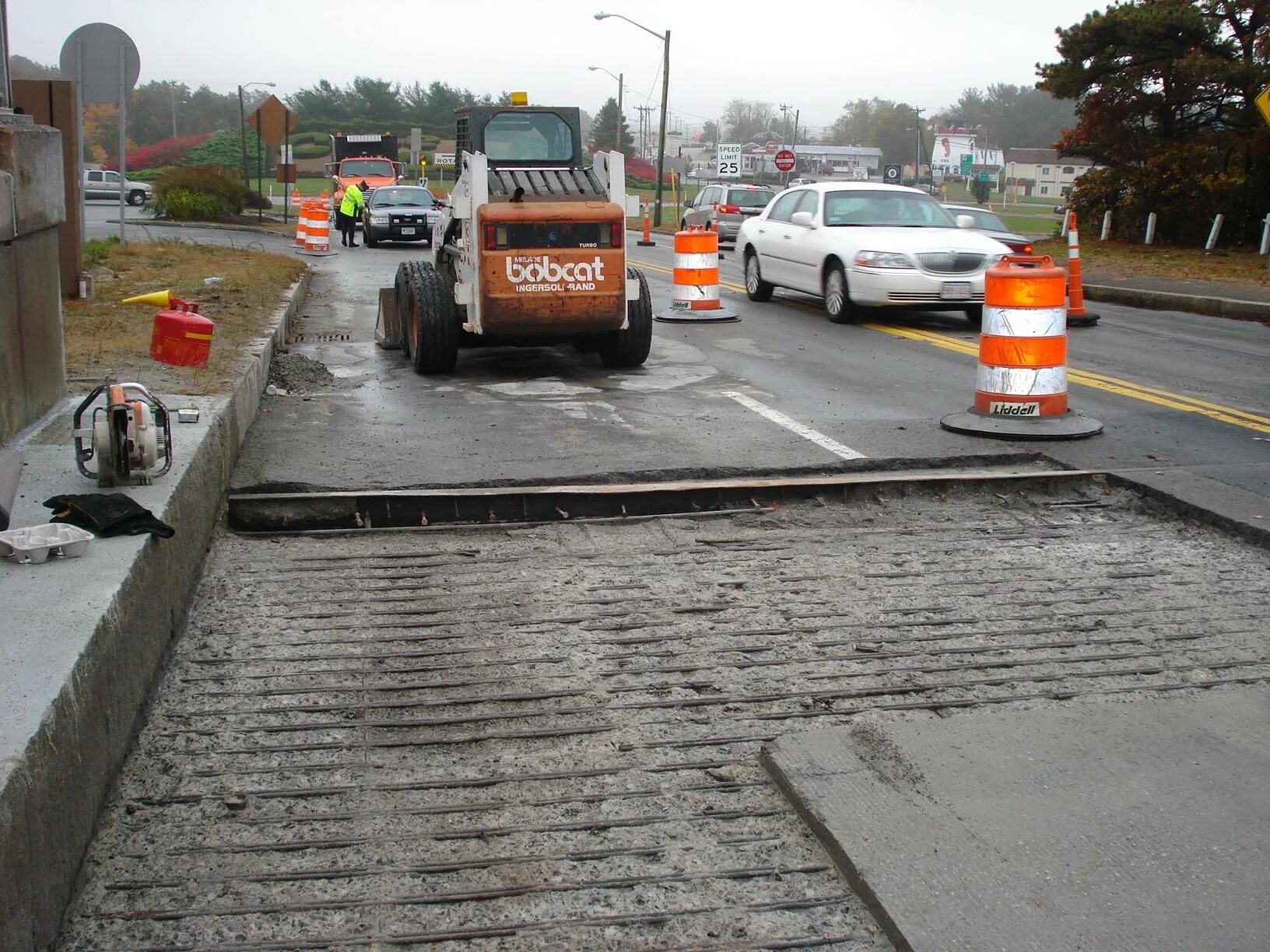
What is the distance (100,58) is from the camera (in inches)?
569

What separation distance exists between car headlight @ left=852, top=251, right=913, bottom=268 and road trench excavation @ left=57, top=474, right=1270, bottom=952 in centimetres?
759

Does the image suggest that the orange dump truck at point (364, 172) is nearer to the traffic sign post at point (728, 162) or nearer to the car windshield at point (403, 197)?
the car windshield at point (403, 197)

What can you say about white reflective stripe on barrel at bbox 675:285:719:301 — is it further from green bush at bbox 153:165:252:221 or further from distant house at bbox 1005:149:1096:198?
distant house at bbox 1005:149:1096:198

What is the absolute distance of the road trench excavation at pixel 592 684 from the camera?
3.00 m

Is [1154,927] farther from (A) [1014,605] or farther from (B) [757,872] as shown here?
(A) [1014,605]

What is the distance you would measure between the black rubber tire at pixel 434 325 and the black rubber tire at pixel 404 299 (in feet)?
1.26

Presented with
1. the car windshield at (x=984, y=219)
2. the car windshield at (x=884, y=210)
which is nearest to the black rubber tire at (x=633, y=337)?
the car windshield at (x=884, y=210)

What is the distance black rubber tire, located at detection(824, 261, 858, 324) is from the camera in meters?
14.6

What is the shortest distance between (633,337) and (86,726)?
26.1ft

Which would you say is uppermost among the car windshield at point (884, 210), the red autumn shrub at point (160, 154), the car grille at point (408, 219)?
the red autumn shrub at point (160, 154)

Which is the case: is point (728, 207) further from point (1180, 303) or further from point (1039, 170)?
point (1039, 170)

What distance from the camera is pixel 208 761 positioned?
367cm

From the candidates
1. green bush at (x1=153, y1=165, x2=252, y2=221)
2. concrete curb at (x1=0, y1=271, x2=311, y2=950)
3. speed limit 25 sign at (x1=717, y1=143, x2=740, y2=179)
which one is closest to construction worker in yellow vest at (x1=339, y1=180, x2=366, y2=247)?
green bush at (x1=153, y1=165, x2=252, y2=221)

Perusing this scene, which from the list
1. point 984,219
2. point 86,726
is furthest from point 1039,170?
point 86,726
